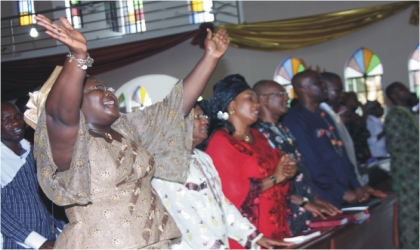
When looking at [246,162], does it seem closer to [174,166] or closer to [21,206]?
[174,166]

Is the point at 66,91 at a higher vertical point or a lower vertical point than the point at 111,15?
lower

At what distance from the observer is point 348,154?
471 cm

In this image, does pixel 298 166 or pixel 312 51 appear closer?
pixel 298 166

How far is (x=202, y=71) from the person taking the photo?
2.30 metres

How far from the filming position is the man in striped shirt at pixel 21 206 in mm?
2518

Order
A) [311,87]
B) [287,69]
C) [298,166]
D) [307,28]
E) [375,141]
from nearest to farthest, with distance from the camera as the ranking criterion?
[298,166]
[311,87]
[375,141]
[307,28]
[287,69]

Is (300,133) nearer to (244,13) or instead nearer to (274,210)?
(274,210)

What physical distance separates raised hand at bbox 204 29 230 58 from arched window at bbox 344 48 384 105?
26.0 feet

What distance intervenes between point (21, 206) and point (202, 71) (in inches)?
41.2

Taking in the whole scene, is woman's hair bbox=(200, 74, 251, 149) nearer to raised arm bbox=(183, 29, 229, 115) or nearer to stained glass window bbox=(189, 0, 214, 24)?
raised arm bbox=(183, 29, 229, 115)

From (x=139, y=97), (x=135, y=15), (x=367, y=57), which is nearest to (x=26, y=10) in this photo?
(x=135, y=15)

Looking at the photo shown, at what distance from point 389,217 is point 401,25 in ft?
18.3

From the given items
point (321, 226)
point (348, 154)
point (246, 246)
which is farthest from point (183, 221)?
point (348, 154)

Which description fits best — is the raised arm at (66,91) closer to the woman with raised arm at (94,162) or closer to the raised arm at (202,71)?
the woman with raised arm at (94,162)
